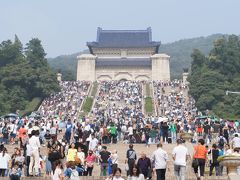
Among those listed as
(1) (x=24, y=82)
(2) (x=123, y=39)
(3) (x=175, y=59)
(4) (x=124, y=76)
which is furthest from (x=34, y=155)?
(3) (x=175, y=59)

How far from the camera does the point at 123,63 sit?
7825 centimetres

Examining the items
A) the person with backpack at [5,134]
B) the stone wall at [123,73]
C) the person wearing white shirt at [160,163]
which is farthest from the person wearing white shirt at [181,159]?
the stone wall at [123,73]

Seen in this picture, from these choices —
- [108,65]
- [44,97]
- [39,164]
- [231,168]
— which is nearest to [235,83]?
[44,97]

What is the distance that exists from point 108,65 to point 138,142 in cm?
5072

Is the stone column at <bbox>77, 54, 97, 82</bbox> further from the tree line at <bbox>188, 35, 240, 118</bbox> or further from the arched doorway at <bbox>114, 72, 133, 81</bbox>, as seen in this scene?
the tree line at <bbox>188, 35, 240, 118</bbox>

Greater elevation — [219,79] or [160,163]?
[219,79]

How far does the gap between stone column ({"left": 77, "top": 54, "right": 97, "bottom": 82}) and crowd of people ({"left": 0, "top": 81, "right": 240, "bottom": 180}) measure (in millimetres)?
16795

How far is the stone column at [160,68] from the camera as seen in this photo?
77544 mm

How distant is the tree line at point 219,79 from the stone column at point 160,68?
12068mm

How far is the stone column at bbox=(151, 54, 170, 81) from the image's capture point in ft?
254

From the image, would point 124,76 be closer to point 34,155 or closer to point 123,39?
point 123,39

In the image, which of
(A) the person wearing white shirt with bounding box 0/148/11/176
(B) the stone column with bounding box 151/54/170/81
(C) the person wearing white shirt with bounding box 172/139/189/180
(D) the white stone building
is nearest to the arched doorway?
(D) the white stone building

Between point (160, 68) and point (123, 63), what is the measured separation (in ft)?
13.7

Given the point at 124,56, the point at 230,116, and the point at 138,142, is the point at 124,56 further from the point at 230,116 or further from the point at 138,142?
the point at 138,142
